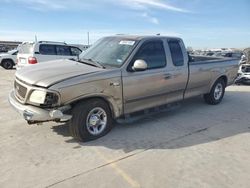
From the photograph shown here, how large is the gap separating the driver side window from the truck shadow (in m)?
1.26

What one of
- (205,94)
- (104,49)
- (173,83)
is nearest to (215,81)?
(205,94)

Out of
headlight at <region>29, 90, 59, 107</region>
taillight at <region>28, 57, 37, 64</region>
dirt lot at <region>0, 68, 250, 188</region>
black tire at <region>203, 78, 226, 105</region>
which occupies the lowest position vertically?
dirt lot at <region>0, 68, 250, 188</region>

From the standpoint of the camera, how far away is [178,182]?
11.5ft

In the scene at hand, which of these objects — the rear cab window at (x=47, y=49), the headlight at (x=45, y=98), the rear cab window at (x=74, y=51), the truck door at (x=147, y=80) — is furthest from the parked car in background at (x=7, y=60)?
the headlight at (x=45, y=98)

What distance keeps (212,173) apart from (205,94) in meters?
4.28

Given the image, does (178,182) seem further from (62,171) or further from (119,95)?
(119,95)

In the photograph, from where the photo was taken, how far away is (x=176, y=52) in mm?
6305

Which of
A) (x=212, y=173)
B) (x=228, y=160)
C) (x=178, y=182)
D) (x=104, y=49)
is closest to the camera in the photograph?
(x=178, y=182)

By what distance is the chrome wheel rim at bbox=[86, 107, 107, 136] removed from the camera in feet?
15.8

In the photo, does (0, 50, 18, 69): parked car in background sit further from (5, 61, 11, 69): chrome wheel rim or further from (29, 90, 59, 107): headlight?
(29, 90, 59, 107): headlight

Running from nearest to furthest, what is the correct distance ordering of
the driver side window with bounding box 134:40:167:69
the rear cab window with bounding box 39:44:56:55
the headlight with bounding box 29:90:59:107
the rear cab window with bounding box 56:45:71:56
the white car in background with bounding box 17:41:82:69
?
the headlight with bounding box 29:90:59:107, the driver side window with bounding box 134:40:167:69, the white car in background with bounding box 17:41:82:69, the rear cab window with bounding box 39:44:56:55, the rear cab window with bounding box 56:45:71:56

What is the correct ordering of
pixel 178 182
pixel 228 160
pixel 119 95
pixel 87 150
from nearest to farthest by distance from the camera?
pixel 178 182
pixel 228 160
pixel 87 150
pixel 119 95

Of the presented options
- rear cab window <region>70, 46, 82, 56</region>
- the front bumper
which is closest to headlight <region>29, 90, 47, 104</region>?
the front bumper

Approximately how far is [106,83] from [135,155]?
4.46ft
